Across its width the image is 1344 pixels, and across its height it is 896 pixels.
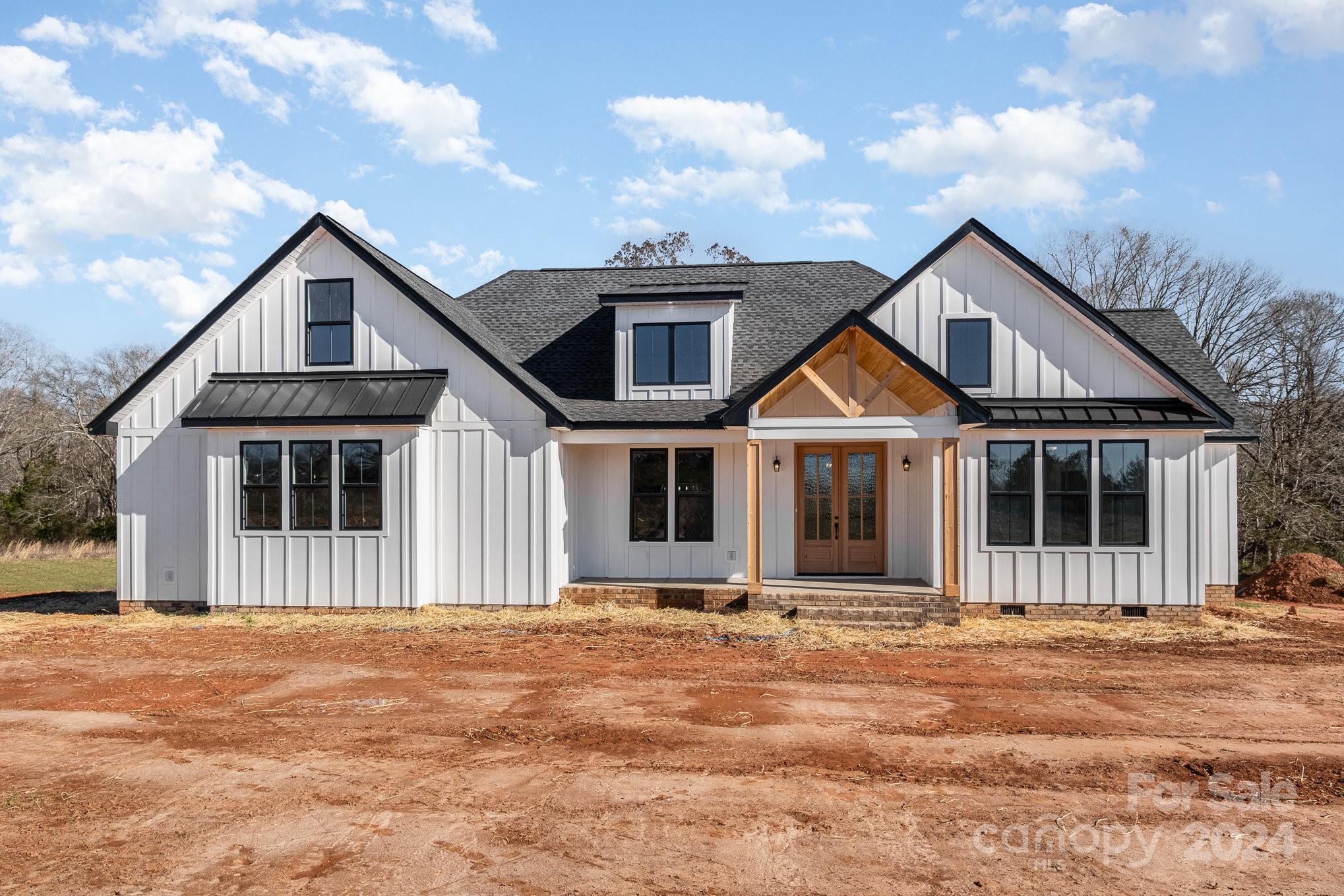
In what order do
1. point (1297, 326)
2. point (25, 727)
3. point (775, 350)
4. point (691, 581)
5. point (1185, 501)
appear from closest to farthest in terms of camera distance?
point (25, 727)
point (1185, 501)
point (691, 581)
point (775, 350)
point (1297, 326)

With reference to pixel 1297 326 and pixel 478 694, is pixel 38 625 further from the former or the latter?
pixel 1297 326

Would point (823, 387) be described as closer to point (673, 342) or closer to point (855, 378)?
point (855, 378)

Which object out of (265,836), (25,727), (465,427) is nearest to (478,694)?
(265,836)

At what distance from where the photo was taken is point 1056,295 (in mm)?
13430

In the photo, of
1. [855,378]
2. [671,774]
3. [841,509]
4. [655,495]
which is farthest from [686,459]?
[671,774]

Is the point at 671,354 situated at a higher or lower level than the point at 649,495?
higher

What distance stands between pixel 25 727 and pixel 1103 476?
554 inches

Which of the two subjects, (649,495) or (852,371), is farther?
(649,495)

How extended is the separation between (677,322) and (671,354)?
573 mm

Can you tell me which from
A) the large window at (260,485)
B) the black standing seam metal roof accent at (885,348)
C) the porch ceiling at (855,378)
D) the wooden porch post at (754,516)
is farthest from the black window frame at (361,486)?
the porch ceiling at (855,378)

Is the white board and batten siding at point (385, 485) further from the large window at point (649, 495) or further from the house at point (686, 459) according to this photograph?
the large window at point (649, 495)

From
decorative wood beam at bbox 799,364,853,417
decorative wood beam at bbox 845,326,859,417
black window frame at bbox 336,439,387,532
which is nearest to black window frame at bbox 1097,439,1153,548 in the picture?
decorative wood beam at bbox 845,326,859,417

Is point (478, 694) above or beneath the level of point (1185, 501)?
beneath

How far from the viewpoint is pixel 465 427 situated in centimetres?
1346
